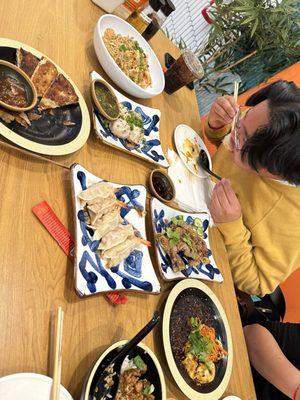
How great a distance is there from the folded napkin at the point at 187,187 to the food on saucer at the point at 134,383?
91 cm

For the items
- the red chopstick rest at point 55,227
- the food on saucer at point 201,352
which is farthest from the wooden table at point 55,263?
the food on saucer at point 201,352

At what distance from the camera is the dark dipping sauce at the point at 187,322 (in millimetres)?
1403

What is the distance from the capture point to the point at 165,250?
1543 mm

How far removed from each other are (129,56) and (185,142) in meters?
0.64

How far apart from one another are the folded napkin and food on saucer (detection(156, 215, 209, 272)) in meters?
0.14

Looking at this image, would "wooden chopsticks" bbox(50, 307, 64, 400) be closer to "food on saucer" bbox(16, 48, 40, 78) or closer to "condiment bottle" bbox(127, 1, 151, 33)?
"food on saucer" bbox(16, 48, 40, 78)

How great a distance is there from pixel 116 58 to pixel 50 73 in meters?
0.57

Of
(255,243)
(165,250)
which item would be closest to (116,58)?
(165,250)

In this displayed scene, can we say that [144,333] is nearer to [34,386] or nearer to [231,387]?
[34,386]

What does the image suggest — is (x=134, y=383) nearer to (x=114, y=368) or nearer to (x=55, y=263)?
(x=114, y=368)

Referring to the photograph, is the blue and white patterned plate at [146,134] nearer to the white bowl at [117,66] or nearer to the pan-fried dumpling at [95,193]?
the white bowl at [117,66]

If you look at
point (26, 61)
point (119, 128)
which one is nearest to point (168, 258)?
point (119, 128)

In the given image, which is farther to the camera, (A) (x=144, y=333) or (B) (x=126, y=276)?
(B) (x=126, y=276)

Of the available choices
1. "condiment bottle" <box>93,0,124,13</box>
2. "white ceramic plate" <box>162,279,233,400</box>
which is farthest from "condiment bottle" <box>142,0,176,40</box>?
"white ceramic plate" <box>162,279,233,400</box>
